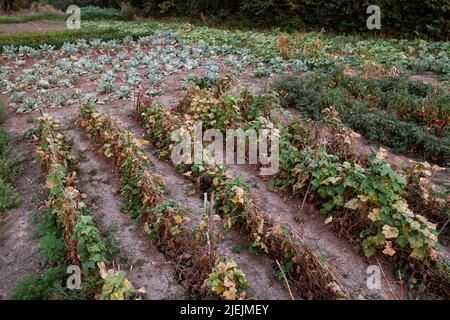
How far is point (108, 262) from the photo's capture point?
3615 millimetres

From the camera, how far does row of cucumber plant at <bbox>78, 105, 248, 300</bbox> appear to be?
11.0 ft

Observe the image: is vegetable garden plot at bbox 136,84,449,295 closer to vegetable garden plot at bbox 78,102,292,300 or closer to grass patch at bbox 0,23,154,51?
vegetable garden plot at bbox 78,102,292,300

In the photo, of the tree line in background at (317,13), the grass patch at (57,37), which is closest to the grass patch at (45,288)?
the grass patch at (57,37)

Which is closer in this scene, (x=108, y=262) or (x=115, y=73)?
(x=108, y=262)

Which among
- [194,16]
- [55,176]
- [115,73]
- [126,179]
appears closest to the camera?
[55,176]

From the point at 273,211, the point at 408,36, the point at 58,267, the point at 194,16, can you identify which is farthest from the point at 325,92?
the point at 194,16

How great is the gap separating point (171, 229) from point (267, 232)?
0.88 m

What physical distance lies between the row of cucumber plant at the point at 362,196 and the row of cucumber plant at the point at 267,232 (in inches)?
23.5

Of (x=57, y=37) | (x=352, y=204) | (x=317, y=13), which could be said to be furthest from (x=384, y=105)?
(x=57, y=37)

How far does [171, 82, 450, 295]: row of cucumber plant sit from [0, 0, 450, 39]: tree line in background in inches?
290

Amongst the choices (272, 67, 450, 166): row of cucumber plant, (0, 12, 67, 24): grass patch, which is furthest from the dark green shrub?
(272, 67, 450, 166): row of cucumber plant

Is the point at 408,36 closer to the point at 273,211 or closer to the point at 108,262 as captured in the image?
the point at 273,211

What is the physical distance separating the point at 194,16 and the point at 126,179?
1420 cm

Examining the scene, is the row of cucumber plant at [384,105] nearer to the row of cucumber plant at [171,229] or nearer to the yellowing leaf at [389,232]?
the yellowing leaf at [389,232]
